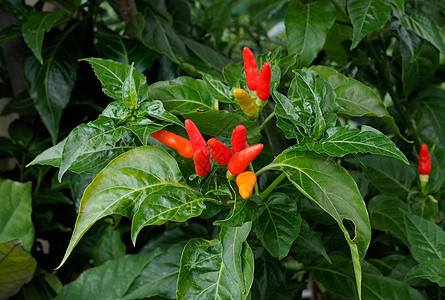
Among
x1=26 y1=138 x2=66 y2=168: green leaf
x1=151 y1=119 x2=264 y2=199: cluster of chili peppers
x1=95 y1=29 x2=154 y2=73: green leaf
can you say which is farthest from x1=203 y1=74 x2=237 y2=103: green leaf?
x1=95 y1=29 x2=154 y2=73: green leaf

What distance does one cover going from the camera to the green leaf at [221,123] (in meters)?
0.58

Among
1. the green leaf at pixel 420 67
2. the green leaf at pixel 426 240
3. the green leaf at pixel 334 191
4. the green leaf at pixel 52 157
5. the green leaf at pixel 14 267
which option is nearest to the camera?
the green leaf at pixel 334 191

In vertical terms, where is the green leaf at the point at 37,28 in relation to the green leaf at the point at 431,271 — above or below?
above

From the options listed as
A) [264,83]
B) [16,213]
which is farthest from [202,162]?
[16,213]

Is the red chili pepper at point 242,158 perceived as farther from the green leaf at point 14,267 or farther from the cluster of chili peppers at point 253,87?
the green leaf at point 14,267

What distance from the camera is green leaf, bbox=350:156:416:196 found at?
92 centimetres

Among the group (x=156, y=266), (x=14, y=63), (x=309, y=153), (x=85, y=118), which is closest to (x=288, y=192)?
(x=309, y=153)

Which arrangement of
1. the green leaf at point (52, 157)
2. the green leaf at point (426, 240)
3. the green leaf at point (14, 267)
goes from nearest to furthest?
the green leaf at point (52, 157) < the green leaf at point (426, 240) < the green leaf at point (14, 267)

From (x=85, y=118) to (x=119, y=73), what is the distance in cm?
49

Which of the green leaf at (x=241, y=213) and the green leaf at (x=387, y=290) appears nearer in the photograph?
the green leaf at (x=241, y=213)

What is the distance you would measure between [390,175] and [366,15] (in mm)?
339

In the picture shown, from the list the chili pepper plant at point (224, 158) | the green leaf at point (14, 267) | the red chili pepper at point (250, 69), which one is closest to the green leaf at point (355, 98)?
the chili pepper plant at point (224, 158)

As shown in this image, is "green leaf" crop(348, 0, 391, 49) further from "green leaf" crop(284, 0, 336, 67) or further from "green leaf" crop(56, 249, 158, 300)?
"green leaf" crop(56, 249, 158, 300)

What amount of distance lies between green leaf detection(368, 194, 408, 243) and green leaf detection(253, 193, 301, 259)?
35 centimetres
